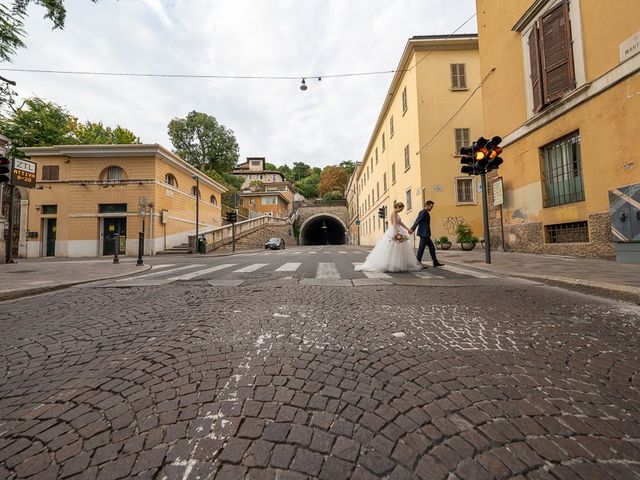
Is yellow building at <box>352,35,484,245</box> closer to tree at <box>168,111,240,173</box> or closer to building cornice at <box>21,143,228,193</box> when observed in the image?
building cornice at <box>21,143,228,193</box>

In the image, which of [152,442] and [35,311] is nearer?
[152,442]

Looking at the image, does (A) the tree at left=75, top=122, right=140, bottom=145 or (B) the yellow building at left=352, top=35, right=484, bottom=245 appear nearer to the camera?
(B) the yellow building at left=352, top=35, right=484, bottom=245

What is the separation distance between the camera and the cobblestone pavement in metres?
1.17

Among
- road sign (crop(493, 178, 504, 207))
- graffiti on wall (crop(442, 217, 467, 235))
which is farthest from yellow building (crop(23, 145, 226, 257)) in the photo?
road sign (crop(493, 178, 504, 207))

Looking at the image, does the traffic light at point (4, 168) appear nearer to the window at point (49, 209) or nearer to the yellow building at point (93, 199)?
the yellow building at point (93, 199)

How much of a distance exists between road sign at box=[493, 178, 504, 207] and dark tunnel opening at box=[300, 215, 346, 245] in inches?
1517

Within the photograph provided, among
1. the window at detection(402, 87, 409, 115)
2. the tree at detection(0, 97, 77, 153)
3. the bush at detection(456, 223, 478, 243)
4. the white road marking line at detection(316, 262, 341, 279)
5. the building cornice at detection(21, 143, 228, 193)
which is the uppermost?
the tree at detection(0, 97, 77, 153)

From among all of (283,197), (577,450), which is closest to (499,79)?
(577,450)

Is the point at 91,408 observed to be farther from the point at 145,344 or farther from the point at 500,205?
the point at 500,205

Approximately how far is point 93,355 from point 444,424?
255cm

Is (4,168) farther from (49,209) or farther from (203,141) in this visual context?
(203,141)

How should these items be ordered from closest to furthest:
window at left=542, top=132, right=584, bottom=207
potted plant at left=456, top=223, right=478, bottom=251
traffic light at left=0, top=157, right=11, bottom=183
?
window at left=542, top=132, right=584, bottom=207 → traffic light at left=0, top=157, right=11, bottom=183 → potted plant at left=456, top=223, right=478, bottom=251

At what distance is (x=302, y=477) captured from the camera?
1.08m

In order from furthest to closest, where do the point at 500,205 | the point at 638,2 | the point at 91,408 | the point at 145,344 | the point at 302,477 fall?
the point at 500,205, the point at 638,2, the point at 145,344, the point at 91,408, the point at 302,477
